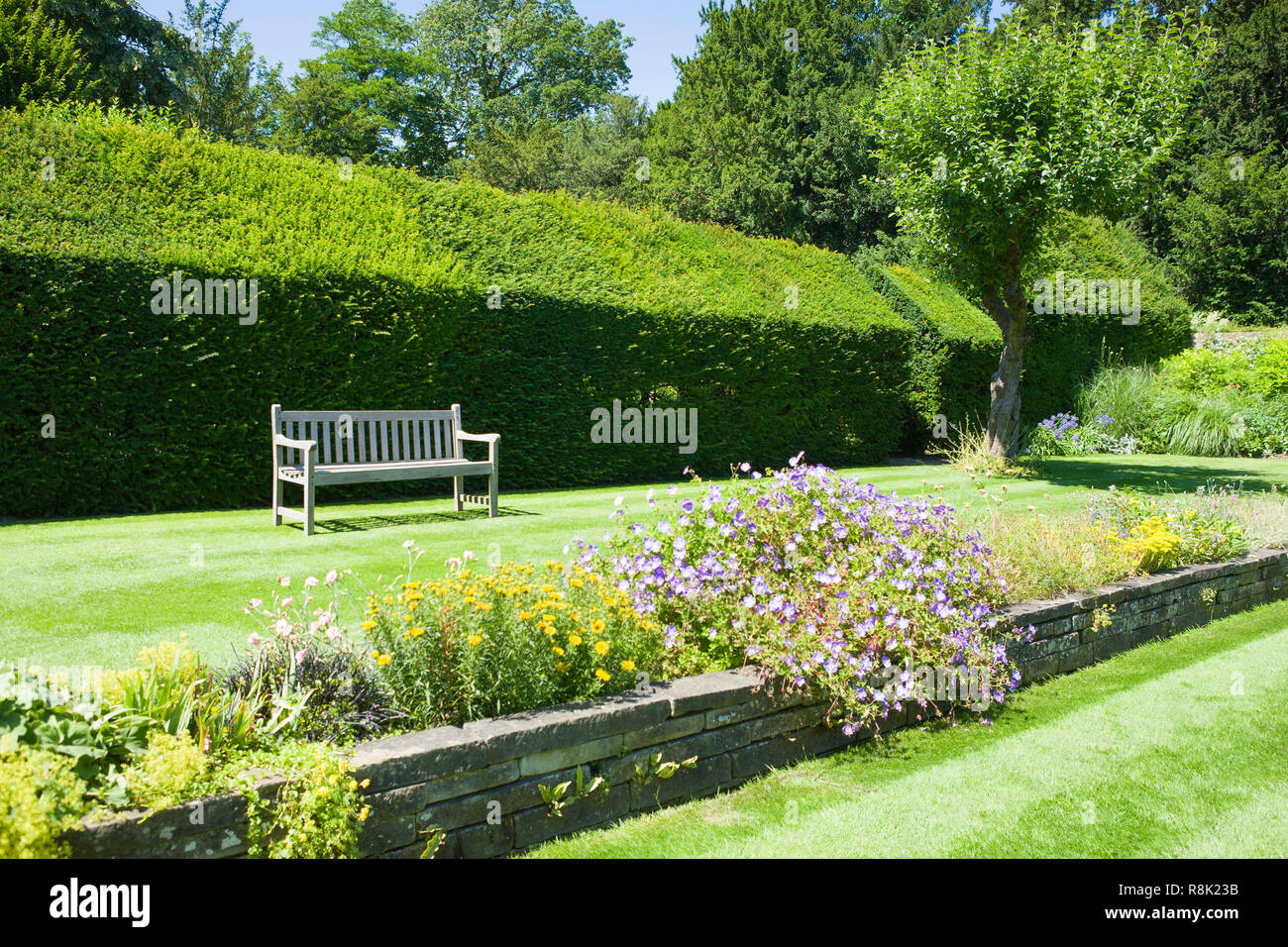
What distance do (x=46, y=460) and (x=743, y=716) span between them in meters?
6.59

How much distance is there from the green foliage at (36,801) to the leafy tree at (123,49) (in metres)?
23.2

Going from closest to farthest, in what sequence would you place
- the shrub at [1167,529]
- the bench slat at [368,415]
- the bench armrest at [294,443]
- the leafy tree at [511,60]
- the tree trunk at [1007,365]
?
the shrub at [1167,529], the bench armrest at [294,443], the bench slat at [368,415], the tree trunk at [1007,365], the leafy tree at [511,60]

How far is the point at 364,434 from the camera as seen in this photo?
28.1 feet

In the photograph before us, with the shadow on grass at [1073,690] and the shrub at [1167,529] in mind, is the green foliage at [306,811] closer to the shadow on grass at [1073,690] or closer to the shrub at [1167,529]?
the shadow on grass at [1073,690]

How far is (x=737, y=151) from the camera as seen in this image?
1276 inches

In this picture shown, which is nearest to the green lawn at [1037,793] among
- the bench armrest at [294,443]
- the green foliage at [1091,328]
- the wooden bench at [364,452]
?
the wooden bench at [364,452]

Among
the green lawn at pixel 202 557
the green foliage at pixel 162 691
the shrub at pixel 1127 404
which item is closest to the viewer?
the green foliage at pixel 162 691

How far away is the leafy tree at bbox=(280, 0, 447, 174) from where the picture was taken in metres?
34.0

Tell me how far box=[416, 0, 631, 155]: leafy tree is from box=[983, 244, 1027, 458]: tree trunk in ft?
98.4

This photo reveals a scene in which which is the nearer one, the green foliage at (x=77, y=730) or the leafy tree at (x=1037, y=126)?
the green foliage at (x=77, y=730)

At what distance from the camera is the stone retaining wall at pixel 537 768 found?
95.7 inches

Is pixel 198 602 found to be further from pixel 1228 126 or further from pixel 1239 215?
pixel 1228 126

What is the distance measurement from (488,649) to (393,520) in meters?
5.11

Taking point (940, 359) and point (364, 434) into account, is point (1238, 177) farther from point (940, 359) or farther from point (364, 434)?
point (364, 434)
